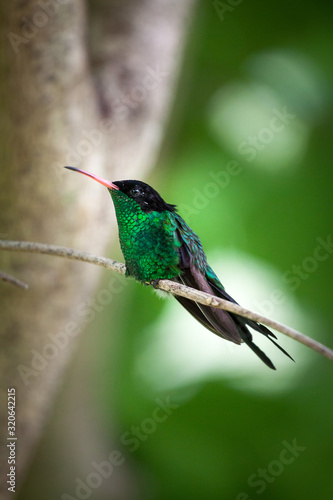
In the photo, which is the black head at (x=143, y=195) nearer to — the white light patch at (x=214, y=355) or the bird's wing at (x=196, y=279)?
the bird's wing at (x=196, y=279)

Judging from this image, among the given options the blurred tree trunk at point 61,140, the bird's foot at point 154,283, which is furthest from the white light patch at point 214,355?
the bird's foot at point 154,283

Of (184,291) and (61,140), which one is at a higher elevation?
(184,291)

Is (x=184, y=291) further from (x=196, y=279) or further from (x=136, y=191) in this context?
(x=136, y=191)

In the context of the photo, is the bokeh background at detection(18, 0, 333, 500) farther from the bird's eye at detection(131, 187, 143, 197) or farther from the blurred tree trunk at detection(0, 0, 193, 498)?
the bird's eye at detection(131, 187, 143, 197)

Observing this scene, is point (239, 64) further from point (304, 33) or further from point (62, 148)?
point (62, 148)

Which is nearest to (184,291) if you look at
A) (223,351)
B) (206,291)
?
(206,291)

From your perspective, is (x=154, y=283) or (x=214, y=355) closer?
(x=154, y=283)

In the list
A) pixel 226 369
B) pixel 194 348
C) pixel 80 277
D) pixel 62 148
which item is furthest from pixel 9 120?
pixel 226 369
